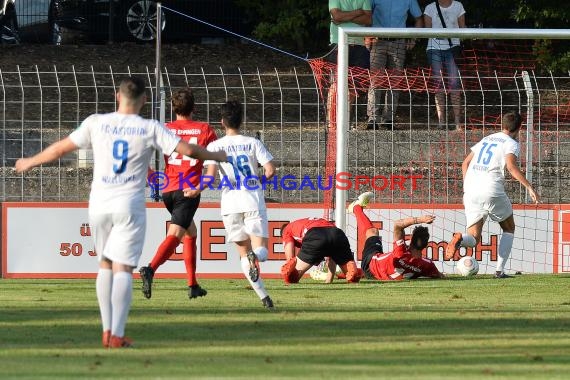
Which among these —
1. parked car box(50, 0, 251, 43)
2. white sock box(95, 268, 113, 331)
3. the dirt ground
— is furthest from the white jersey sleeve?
parked car box(50, 0, 251, 43)

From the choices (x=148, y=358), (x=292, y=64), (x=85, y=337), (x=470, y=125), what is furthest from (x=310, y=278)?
(x=292, y=64)

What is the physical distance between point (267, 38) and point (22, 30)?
4.42 metres

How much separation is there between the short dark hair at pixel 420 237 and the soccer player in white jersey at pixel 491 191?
30 cm

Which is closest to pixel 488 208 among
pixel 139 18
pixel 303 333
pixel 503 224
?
pixel 503 224

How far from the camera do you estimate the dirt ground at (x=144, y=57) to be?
2481 cm

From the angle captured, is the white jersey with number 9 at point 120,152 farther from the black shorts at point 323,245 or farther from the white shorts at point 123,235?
the black shorts at point 323,245

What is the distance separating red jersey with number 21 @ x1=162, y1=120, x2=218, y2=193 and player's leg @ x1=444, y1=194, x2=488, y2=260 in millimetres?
3620

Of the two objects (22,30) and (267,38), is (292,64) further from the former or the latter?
(22,30)

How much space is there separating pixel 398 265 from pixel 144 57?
10.7 metres

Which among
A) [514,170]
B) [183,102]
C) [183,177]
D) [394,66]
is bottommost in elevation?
[183,177]

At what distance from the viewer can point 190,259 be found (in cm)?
1330

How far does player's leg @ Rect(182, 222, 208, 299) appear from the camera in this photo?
1297 centimetres

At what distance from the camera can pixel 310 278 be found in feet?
53.8

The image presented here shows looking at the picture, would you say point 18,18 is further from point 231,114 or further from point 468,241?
point 231,114
